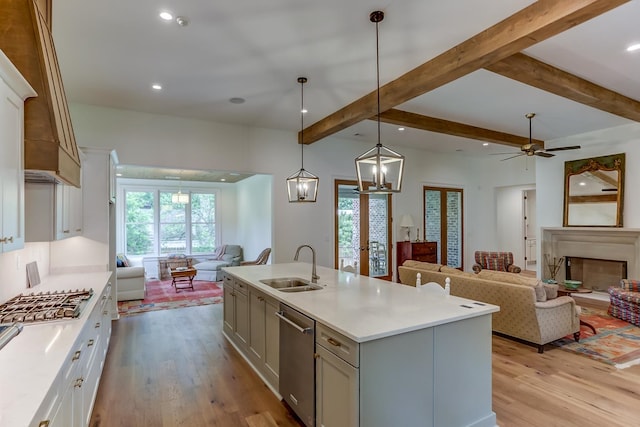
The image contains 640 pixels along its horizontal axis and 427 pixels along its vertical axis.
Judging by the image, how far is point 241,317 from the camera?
12.4ft

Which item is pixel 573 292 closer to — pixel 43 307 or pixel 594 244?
pixel 594 244

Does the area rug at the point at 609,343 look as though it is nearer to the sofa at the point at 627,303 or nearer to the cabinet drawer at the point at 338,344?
the sofa at the point at 627,303

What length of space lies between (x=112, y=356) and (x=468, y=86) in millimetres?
5279

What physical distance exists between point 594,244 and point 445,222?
300 centimetres

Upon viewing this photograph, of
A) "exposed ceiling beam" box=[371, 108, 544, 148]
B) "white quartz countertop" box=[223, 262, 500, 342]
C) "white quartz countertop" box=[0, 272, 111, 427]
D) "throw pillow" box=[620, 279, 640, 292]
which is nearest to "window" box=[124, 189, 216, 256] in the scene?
"exposed ceiling beam" box=[371, 108, 544, 148]

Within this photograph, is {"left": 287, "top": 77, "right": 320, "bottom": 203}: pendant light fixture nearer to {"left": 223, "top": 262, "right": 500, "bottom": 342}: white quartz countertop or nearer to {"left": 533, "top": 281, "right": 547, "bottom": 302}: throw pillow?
{"left": 223, "top": 262, "right": 500, "bottom": 342}: white quartz countertop

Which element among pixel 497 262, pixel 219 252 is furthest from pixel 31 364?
pixel 219 252

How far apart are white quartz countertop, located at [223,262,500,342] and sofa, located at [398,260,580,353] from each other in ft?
5.34

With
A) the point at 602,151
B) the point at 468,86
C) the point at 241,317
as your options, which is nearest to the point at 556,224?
the point at 602,151

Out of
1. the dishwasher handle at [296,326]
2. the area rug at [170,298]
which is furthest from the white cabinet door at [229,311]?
the area rug at [170,298]

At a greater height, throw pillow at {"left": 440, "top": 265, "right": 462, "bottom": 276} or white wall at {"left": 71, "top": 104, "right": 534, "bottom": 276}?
white wall at {"left": 71, "top": 104, "right": 534, "bottom": 276}

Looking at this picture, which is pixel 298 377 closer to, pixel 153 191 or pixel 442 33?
pixel 442 33

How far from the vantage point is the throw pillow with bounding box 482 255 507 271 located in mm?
7191

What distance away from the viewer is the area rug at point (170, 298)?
5903 mm
